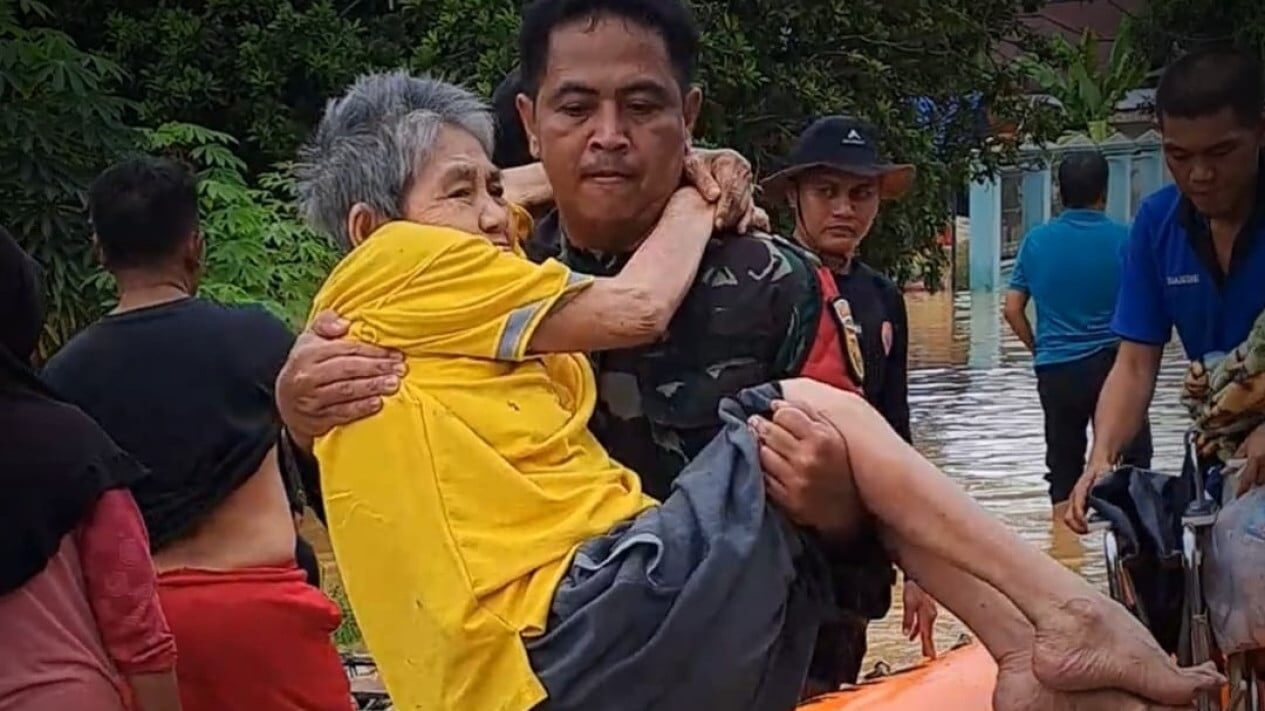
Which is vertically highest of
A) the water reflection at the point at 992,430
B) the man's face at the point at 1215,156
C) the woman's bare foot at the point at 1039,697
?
the man's face at the point at 1215,156

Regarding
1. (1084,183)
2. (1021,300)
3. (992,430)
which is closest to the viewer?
(1084,183)

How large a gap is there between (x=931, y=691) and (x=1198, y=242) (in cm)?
124

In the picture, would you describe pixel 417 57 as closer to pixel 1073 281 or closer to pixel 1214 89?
pixel 1073 281

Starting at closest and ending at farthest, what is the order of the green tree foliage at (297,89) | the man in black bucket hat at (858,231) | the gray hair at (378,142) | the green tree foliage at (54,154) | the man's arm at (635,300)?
the man's arm at (635,300), the gray hair at (378,142), the man in black bucket hat at (858,231), the green tree foliage at (54,154), the green tree foliage at (297,89)

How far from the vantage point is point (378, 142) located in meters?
2.91

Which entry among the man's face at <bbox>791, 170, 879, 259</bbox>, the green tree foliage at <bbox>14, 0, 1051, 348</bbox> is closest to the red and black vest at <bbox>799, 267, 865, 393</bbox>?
the man's face at <bbox>791, 170, 879, 259</bbox>

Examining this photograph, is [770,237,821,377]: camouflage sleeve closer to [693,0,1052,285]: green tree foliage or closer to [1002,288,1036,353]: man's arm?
[1002,288,1036,353]: man's arm

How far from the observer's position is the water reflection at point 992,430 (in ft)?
28.7

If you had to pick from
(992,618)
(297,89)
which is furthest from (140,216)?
(297,89)

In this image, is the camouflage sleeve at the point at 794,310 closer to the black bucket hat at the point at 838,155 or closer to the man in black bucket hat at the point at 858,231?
the man in black bucket hat at the point at 858,231

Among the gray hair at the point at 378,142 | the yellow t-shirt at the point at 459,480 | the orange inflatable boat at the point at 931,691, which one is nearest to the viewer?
the yellow t-shirt at the point at 459,480

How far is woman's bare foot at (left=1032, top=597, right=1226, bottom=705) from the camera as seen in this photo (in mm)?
2434

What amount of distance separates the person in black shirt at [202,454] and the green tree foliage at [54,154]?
353cm

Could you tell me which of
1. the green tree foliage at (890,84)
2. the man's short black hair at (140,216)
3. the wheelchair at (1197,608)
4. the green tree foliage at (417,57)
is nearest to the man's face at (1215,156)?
the wheelchair at (1197,608)
